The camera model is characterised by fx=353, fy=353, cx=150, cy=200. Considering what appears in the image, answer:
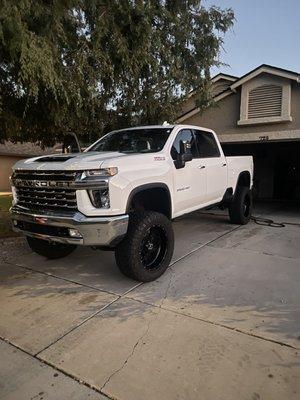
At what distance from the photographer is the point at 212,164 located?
6707mm

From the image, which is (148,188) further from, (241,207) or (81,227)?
(241,207)

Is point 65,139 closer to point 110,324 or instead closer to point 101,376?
point 110,324

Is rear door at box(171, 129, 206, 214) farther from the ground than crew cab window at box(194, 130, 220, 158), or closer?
closer

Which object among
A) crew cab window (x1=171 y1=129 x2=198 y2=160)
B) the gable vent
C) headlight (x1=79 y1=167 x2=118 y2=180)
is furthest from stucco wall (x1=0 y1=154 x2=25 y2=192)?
headlight (x1=79 y1=167 x2=118 y2=180)

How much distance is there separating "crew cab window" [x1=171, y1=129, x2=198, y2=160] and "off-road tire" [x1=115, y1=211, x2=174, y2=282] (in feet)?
3.86

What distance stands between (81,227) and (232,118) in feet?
25.4

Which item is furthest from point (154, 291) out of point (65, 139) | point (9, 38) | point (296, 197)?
point (296, 197)

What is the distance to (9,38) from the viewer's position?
5.06 meters

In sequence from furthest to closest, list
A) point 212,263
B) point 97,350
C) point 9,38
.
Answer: point 212,263 < point 9,38 < point 97,350

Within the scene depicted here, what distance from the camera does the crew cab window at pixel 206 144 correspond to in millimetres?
6638

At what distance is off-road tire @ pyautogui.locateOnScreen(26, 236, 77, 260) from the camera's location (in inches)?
226

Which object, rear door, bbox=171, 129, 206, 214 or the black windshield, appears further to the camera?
the black windshield

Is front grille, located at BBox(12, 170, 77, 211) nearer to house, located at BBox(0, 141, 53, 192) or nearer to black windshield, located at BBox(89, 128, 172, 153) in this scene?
black windshield, located at BBox(89, 128, 172, 153)

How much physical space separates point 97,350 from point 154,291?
140 centimetres
